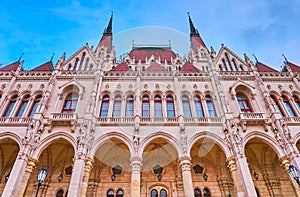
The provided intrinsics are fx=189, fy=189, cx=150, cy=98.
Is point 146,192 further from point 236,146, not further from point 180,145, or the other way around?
point 236,146

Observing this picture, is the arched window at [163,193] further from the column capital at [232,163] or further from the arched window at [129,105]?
the arched window at [129,105]

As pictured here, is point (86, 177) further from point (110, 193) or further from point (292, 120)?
point (292, 120)

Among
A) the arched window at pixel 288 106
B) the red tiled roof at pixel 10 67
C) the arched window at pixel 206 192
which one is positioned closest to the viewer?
the arched window at pixel 206 192

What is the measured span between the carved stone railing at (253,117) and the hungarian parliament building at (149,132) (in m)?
0.06

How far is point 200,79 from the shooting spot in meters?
16.1

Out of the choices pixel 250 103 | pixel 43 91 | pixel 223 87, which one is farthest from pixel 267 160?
pixel 43 91

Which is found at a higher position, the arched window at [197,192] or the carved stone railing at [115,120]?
the carved stone railing at [115,120]

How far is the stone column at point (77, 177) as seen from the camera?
9.77 m

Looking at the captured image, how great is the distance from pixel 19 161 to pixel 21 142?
4.58ft

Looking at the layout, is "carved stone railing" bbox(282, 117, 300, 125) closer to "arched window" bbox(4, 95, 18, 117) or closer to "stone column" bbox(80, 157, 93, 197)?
"stone column" bbox(80, 157, 93, 197)

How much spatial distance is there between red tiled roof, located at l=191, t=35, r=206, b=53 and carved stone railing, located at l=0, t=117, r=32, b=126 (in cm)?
2171

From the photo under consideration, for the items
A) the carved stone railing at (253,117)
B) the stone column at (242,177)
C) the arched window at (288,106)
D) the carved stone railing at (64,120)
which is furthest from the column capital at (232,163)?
the carved stone railing at (64,120)

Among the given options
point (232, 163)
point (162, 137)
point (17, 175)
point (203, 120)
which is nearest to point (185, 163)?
point (162, 137)

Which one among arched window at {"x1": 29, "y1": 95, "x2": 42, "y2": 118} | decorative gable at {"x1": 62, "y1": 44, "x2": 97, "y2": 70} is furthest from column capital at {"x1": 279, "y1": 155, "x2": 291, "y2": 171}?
arched window at {"x1": 29, "y1": 95, "x2": 42, "y2": 118}
